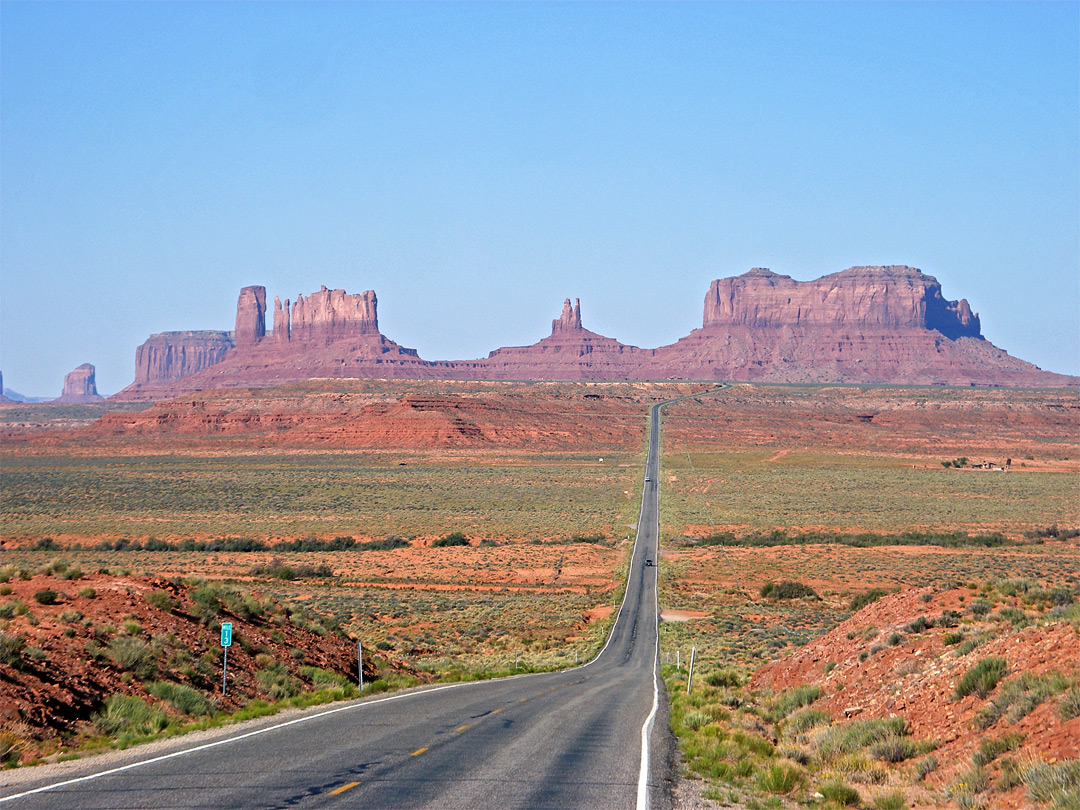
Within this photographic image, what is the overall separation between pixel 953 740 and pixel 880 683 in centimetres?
370

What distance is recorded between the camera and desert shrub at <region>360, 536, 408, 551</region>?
5428 cm

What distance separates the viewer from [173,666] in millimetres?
15547

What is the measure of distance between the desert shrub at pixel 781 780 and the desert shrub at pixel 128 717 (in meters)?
8.35

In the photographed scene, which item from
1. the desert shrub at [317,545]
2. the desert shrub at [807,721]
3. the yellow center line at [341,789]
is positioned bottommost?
the desert shrub at [317,545]

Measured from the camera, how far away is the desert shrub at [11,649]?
12680 mm

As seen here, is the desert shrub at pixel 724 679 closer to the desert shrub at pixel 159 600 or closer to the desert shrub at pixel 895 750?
the desert shrub at pixel 895 750

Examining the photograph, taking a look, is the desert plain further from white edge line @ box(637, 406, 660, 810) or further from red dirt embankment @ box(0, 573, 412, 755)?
white edge line @ box(637, 406, 660, 810)

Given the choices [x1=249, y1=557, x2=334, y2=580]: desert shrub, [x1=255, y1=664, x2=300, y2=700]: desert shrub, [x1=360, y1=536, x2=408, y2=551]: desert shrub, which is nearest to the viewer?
[x1=255, y1=664, x2=300, y2=700]: desert shrub

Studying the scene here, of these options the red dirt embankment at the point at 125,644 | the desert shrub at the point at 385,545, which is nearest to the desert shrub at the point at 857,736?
the red dirt embankment at the point at 125,644

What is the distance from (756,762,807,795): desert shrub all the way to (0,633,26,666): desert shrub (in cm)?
1005

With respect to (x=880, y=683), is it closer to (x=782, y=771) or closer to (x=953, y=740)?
(x=953, y=740)

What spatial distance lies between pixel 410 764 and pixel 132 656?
6.16m

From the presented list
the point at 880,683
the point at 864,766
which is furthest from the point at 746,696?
the point at 864,766

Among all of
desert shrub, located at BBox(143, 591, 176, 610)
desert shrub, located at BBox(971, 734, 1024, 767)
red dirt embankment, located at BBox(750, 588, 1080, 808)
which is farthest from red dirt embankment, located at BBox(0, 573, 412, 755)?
desert shrub, located at BBox(971, 734, 1024, 767)
